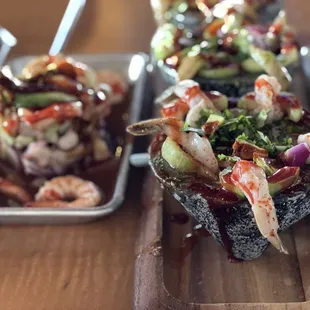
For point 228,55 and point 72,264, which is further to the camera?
point 228,55

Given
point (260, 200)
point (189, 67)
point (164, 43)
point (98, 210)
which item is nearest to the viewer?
point (260, 200)

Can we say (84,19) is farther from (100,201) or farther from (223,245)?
(223,245)

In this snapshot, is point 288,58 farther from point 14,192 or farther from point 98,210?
point 14,192

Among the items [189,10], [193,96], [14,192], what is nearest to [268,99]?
[193,96]

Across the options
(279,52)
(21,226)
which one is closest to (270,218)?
(21,226)

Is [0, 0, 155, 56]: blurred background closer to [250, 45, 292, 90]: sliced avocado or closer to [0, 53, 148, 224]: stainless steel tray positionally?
[0, 53, 148, 224]: stainless steel tray

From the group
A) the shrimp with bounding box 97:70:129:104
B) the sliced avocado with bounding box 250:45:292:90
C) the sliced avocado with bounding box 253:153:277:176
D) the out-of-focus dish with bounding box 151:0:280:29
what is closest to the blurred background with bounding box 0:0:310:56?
the out-of-focus dish with bounding box 151:0:280:29
